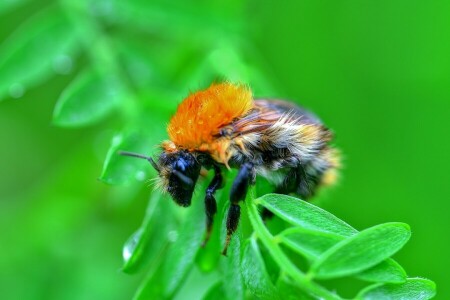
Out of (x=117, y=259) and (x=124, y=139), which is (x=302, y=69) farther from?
(x=124, y=139)

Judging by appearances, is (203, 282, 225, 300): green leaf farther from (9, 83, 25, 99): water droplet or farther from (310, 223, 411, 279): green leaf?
(9, 83, 25, 99): water droplet

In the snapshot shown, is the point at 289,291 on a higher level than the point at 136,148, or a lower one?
lower

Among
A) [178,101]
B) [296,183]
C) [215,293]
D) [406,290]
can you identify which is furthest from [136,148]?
[406,290]

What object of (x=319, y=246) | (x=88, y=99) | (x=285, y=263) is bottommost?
(x=285, y=263)

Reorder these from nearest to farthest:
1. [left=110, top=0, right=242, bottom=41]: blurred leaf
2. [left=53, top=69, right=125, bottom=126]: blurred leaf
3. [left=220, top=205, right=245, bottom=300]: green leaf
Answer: [left=220, top=205, right=245, bottom=300]: green leaf, [left=53, top=69, right=125, bottom=126]: blurred leaf, [left=110, top=0, right=242, bottom=41]: blurred leaf

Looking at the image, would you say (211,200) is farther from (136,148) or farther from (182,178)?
(136,148)

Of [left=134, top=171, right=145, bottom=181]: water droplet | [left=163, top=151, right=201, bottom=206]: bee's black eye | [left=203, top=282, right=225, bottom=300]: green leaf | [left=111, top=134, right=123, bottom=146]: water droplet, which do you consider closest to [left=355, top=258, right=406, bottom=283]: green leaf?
[left=203, top=282, right=225, bottom=300]: green leaf
